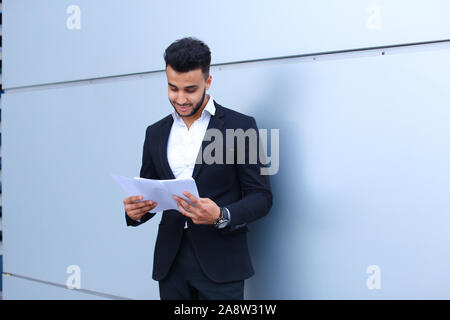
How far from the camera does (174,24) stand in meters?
3.08

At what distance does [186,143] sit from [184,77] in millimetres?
335

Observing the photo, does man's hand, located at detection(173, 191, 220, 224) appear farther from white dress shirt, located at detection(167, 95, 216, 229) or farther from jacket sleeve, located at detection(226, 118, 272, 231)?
white dress shirt, located at detection(167, 95, 216, 229)

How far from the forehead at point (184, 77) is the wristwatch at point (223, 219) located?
59 centimetres

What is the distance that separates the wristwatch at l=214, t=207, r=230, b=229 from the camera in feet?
6.86

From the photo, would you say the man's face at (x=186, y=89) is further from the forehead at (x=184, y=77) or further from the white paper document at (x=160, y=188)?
the white paper document at (x=160, y=188)

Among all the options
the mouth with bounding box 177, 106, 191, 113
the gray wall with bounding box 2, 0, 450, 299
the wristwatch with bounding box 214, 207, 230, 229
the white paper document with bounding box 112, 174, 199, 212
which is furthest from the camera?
the gray wall with bounding box 2, 0, 450, 299

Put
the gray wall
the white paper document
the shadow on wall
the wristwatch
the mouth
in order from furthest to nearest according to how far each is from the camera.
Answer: the shadow on wall → the gray wall → the mouth → the wristwatch → the white paper document

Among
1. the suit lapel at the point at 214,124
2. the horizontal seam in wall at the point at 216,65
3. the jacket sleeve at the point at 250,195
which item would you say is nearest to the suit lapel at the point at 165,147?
the suit lapel at the point at 214,124

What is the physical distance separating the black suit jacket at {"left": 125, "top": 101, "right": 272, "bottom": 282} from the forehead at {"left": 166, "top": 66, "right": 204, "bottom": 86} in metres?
0.23

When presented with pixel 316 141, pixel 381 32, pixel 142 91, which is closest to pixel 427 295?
pixel 316 141

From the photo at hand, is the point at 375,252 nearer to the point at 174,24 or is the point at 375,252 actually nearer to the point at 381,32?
the point at 381,32

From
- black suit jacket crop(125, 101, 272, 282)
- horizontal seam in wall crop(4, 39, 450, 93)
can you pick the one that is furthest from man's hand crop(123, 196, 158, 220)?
horizontal seam in wall crop(4, 39, 450, 93)

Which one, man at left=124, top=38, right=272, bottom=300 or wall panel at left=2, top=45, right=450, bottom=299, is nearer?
man at left=124, top=38, right=272, bottom=300
